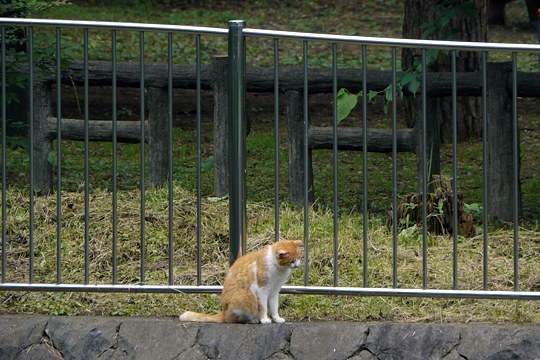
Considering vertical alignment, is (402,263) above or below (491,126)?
below

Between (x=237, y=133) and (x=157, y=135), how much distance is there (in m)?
2.74

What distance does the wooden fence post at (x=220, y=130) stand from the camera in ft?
29.3

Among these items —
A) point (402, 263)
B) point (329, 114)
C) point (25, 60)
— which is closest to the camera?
point (402, 263)

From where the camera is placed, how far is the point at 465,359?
6336mm

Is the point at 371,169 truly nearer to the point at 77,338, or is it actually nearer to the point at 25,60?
the point at 25,60

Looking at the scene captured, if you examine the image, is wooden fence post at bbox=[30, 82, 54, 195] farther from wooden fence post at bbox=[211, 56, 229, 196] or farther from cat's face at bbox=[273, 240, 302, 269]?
cat's face at bbox=[273, 240, 302, 269]

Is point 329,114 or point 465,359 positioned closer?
point 465,359

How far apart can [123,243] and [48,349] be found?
1.41m

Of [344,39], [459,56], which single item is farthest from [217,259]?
[459,56]

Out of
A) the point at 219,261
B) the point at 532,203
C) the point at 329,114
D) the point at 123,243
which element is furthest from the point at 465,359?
the point at 329,114

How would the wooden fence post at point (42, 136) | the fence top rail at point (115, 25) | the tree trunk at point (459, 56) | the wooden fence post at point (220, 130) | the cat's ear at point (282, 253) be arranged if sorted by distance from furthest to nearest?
the tree trunk at point (459, 56) → the wooden fence post at point (42, 136) → the wooden fence post at point (220, 130) → the fence top rail at point (115, 25) → the cat's ear at point (282, 253)

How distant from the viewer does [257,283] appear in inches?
250

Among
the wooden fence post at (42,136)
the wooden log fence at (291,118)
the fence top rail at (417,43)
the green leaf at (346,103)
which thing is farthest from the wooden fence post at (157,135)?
the fence top rail at (417,43)

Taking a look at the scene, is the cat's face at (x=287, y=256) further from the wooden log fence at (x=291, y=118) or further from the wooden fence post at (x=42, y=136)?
the wooden fence post at (x=42, y=136)
